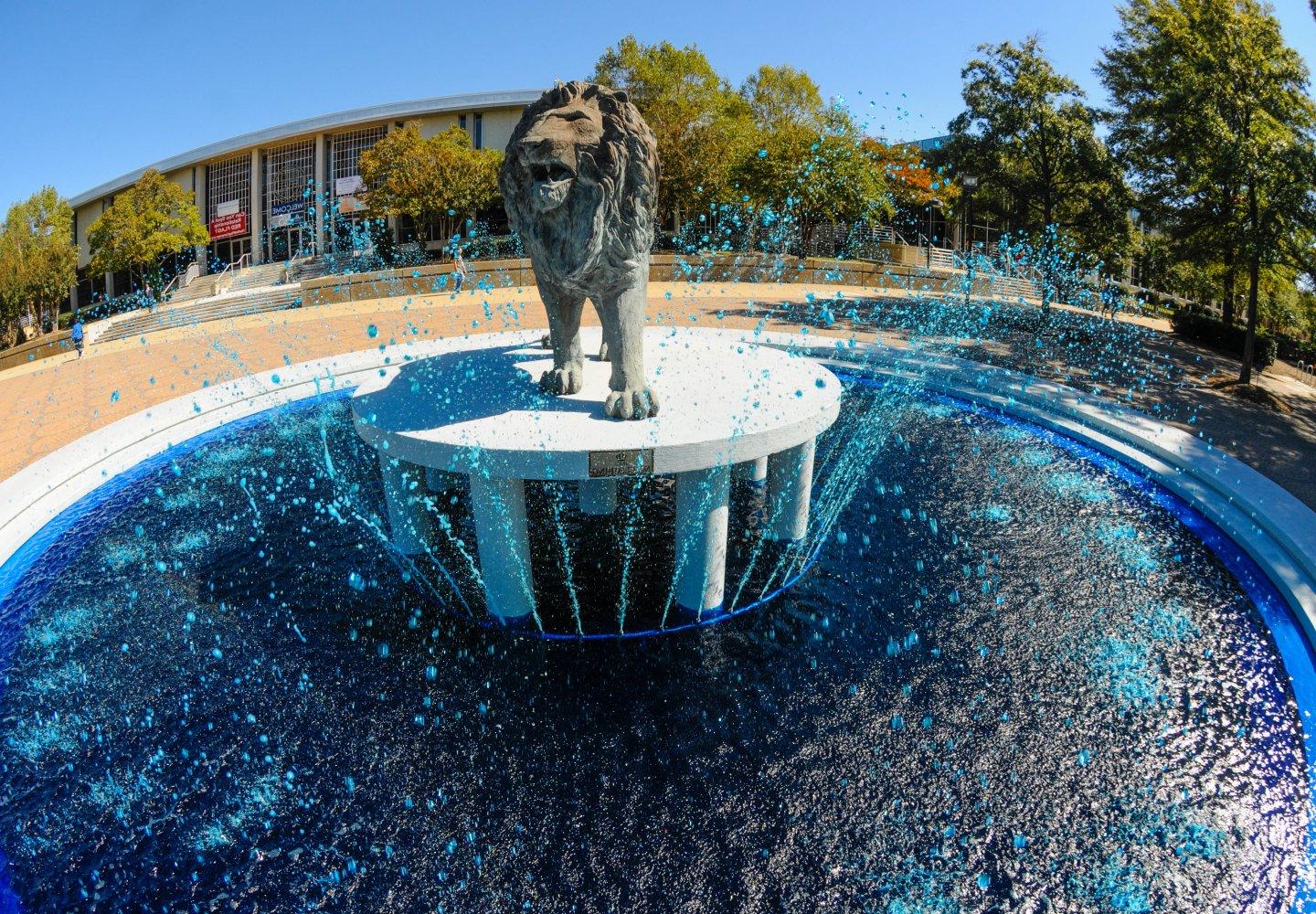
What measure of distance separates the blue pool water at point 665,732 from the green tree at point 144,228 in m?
37.3

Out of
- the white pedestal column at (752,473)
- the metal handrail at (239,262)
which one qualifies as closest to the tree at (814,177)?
the white pedestal column at (752,473)

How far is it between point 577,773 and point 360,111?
44.6m

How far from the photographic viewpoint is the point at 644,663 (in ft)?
16.0

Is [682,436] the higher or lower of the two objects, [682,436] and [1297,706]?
the higher

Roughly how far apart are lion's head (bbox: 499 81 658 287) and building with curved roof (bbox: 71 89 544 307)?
38.2 metres

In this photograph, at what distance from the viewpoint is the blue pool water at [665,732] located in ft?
11.3

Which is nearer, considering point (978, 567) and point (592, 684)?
point (592, 684)

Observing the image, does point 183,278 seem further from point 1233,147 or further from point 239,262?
point 1233,147

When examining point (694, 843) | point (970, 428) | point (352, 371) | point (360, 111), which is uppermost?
point (360, 111)

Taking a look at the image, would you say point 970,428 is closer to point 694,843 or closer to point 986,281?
point 694,843

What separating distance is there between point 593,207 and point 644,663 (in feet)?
9.55

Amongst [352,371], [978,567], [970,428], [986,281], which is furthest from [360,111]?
[978,567]

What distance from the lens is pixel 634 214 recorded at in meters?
4.98

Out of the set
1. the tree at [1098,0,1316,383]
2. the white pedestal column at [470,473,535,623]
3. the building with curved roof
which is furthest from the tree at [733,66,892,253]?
the white pedestal column at [470,473,535,623]
